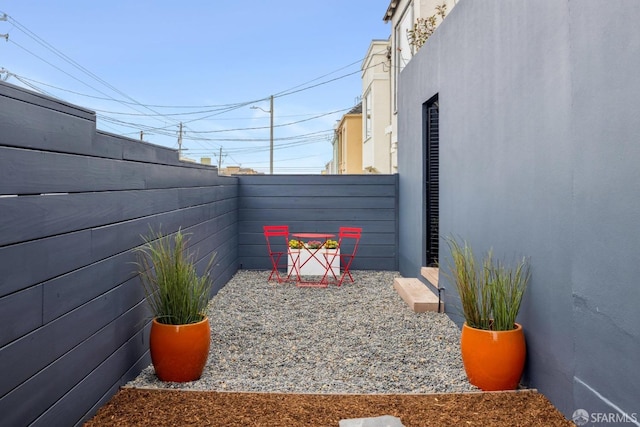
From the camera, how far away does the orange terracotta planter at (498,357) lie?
10.4 feet

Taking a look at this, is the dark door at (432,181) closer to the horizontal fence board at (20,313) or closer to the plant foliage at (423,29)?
the plant foliage at (423,29)

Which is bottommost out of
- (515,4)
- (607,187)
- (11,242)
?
(11,242)

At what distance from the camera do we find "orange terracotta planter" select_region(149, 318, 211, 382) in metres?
3.27

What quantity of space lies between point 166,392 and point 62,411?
28.8 inches

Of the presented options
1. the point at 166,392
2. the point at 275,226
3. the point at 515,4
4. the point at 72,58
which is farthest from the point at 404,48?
the point at 72,58

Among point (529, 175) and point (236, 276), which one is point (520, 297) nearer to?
point (529, 175)

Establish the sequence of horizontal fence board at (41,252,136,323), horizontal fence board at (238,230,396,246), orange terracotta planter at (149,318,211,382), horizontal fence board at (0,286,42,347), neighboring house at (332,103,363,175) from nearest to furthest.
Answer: horizontal fence board at (0,286,42,347), horizontal fence board at (41,252,136,323), orange terracotta planter at (149,318,211,382), horizontal fence board at (238,230,396,246), neighboring house at (332,103,363,175)

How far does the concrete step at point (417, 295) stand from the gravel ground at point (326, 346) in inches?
3.7

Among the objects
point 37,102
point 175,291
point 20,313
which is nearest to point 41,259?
point 20,313

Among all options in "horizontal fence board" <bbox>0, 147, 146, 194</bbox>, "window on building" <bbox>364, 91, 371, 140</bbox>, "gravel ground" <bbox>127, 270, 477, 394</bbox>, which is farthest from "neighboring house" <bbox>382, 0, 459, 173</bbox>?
"horizontal fence board" <bbox>0, 147, 146, 194</bbox>

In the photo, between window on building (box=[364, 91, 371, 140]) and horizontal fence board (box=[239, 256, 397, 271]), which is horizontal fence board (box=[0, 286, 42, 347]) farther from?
window on building (box=[364, 91, 371, 140])

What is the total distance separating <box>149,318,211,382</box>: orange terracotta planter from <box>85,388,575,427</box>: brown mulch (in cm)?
20

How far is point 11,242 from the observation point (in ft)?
6.81

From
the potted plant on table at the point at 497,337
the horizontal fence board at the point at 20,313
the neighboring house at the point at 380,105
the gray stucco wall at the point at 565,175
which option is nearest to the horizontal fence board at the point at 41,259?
the horizontal fence board at the point at 20,313
